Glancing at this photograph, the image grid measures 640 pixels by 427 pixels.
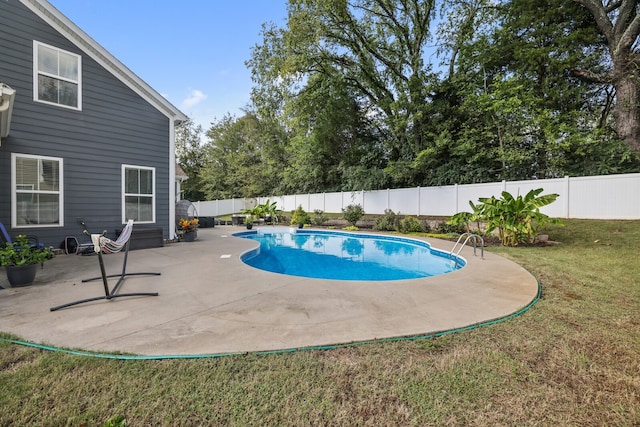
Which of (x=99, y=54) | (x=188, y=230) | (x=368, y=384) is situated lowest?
(x=368, y=384)

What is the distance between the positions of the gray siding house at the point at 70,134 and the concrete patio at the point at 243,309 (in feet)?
8.33

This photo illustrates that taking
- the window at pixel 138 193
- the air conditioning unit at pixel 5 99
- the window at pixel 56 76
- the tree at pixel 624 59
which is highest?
the tree at pixel 624 59

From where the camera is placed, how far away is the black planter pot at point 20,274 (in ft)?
13.4

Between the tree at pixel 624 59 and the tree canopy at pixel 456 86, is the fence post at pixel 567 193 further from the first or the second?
the tree at pixel 624 59

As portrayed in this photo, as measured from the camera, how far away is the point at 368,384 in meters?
1.89

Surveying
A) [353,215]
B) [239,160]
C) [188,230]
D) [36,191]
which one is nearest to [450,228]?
[353,215]

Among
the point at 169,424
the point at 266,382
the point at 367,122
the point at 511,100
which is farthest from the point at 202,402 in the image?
the point at 367,122

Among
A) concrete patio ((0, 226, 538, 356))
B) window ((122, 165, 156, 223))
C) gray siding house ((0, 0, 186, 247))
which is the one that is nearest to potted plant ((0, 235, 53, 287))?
concrete patio ((0, 226, 538, 356))

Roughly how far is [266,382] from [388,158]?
55.2ft

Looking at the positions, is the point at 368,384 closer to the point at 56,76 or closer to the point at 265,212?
the point at 56,76

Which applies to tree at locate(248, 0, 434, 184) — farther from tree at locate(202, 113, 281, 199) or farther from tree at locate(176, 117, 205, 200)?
tree at locate(176, 117, 205, 200)

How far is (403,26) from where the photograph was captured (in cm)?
1484

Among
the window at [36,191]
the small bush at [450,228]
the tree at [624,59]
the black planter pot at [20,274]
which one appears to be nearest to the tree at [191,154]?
the window at [36,191]

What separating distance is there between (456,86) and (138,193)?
14.6 m
